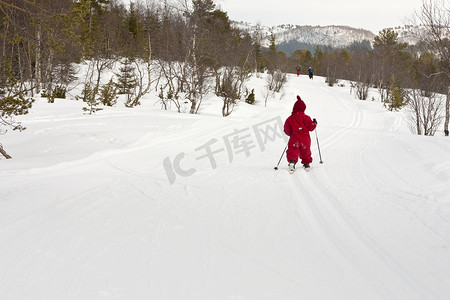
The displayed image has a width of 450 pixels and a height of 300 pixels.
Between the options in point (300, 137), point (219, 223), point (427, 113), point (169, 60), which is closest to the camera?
point (219, 223)

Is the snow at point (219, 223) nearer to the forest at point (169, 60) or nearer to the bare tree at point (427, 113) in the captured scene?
the forest at point (169, 60)

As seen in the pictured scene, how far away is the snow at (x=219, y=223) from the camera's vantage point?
246cm

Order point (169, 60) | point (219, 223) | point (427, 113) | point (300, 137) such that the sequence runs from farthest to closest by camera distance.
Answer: point (169, 60), point (427, 113), point (300, 137), point (219, 223)

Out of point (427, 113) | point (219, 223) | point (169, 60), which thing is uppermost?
point (169, 60)

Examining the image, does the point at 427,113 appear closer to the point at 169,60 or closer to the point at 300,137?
the point at 300,137

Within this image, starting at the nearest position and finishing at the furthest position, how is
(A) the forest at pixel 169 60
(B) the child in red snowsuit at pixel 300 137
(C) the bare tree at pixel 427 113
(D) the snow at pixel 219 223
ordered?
(D) the snow at pixel 219 223 → (A) the forest at pixel 169 60 → (B) the child in red snowsuit at pixel 300 137 → (C) the bare tree at pixel 427 113

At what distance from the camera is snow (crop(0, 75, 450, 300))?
246 cm

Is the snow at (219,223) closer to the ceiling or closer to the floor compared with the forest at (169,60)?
closer to the floor

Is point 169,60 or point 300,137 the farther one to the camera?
point 169,60

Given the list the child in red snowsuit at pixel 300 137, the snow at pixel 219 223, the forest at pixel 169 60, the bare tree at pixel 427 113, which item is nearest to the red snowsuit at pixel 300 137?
the child in red snowsuit at pixel 300 137

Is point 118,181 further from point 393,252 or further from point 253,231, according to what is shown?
point 393,252

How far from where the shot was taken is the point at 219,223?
3678 mm

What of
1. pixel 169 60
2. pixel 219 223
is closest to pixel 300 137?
pixel 219 223

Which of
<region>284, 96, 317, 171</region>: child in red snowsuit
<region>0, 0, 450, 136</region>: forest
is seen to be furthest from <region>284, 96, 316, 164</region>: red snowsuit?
<region>0, 0, 450, 136</region>: forest
